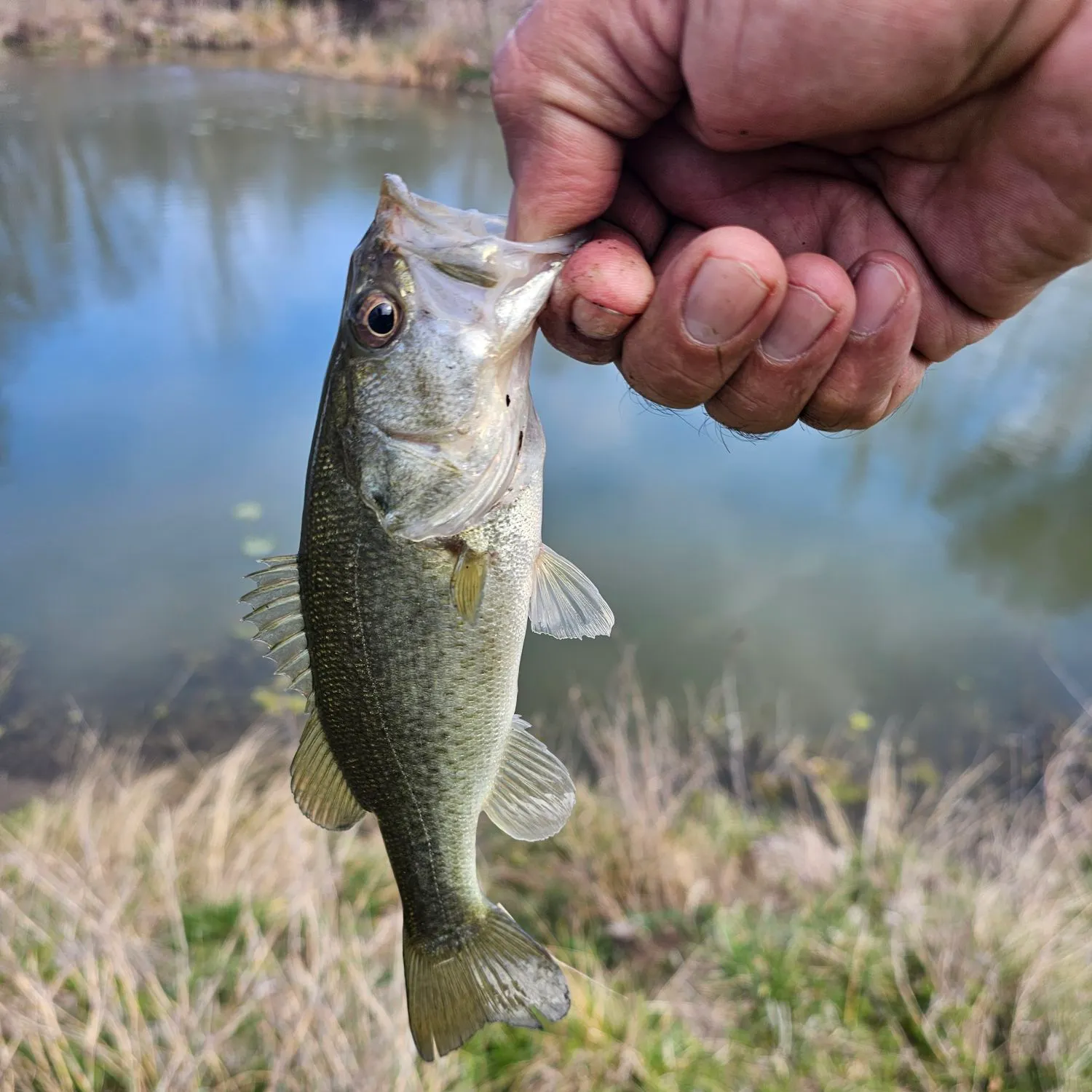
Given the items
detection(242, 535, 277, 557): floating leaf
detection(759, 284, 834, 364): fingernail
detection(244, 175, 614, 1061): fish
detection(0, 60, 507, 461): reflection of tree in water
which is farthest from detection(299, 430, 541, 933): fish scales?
detection(0, 60, 507, 461): reflection of tree in water

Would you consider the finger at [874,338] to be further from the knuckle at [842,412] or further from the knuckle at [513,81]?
the knuckle at [513,81]

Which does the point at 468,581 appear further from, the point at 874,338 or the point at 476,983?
the point at 874,338

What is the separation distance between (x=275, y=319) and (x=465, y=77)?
10422 millimetres

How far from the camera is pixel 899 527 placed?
323 inches

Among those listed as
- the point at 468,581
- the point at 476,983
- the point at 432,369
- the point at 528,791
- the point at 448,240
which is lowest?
the point at 476,983

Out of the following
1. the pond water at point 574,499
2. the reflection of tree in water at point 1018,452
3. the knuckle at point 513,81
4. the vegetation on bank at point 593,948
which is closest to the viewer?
the knuckle at point 513,81

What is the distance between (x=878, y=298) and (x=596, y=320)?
69 centimetres

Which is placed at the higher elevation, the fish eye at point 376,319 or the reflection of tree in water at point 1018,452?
the fish eye at point 376,319

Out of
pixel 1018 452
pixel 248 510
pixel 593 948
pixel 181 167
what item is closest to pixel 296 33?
pixel 181 167

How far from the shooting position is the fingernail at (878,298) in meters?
1.93

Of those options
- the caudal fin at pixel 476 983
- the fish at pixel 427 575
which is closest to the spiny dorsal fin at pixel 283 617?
the fish at pixel 427 575

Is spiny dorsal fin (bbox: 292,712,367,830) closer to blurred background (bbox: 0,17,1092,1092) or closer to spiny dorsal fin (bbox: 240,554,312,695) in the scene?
spiny dorsal fin (bbox: 240,554,312,695)

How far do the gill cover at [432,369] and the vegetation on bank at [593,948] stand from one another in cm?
225

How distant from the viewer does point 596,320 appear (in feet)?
6.01
